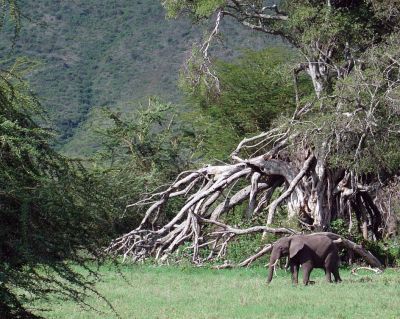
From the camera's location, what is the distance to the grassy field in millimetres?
12727

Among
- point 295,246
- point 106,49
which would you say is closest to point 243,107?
point 295,246

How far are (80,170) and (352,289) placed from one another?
9.13 meters

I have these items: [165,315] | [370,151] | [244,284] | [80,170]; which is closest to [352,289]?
[244,284]

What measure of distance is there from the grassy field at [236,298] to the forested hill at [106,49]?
147 ft

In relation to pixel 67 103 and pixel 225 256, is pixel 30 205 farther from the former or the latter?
pixel 67 103

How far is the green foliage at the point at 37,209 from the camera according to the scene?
7352 mm

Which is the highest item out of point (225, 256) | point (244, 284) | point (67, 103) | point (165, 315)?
point (165, 315)

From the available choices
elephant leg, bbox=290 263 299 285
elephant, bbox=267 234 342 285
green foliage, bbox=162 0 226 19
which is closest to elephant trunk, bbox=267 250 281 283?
elephant, bbox=267 234 342 285

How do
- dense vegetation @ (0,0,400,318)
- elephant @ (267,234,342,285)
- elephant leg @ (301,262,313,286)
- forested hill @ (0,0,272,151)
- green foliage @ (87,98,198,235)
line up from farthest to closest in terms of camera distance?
forested hill @ (0,0,272,151) → green foliage @ (87,98,198,235) → elephant @ (267,234,342,285) → elephant leg @ (301,262,313,286) → dense vegetation @ (0,0,400,318)

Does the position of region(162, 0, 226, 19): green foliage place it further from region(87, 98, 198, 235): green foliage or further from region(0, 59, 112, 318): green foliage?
region(0, 59, 112, 318): green foliage

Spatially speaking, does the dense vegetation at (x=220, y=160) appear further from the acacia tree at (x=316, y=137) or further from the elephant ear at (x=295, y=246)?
the elephant ear at (x=295, y=246)

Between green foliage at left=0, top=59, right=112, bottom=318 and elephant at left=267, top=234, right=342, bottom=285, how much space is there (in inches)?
400

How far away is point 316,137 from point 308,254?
202 inches

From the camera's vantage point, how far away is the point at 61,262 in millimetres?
7688
